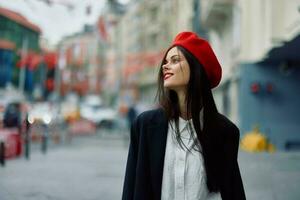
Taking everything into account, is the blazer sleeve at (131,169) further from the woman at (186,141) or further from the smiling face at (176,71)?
the smiling face at (176,71)

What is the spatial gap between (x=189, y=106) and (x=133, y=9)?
3125 inches

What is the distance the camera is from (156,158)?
265 cm

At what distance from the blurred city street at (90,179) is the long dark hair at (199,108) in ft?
16.7

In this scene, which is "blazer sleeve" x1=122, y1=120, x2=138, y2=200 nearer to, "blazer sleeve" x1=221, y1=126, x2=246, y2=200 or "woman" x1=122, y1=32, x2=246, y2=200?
"woman" x1=122, y1=32, x2=246, y2=200

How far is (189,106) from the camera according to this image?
8.89ft

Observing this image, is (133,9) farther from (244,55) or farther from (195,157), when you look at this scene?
(195,157)

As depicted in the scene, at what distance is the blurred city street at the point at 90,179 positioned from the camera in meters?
7.98

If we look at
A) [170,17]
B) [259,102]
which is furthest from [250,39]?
[170,17]

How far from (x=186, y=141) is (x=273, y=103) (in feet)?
57.8

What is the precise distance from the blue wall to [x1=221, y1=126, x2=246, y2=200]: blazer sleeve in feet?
56.2

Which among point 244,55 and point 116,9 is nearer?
point 244,55

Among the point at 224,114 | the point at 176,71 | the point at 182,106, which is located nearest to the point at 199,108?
the point at 182,106

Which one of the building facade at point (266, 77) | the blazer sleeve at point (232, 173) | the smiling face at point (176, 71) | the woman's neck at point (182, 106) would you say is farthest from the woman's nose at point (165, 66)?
the building facade at point (266, 77)

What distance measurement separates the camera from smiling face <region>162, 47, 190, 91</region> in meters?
2.71
